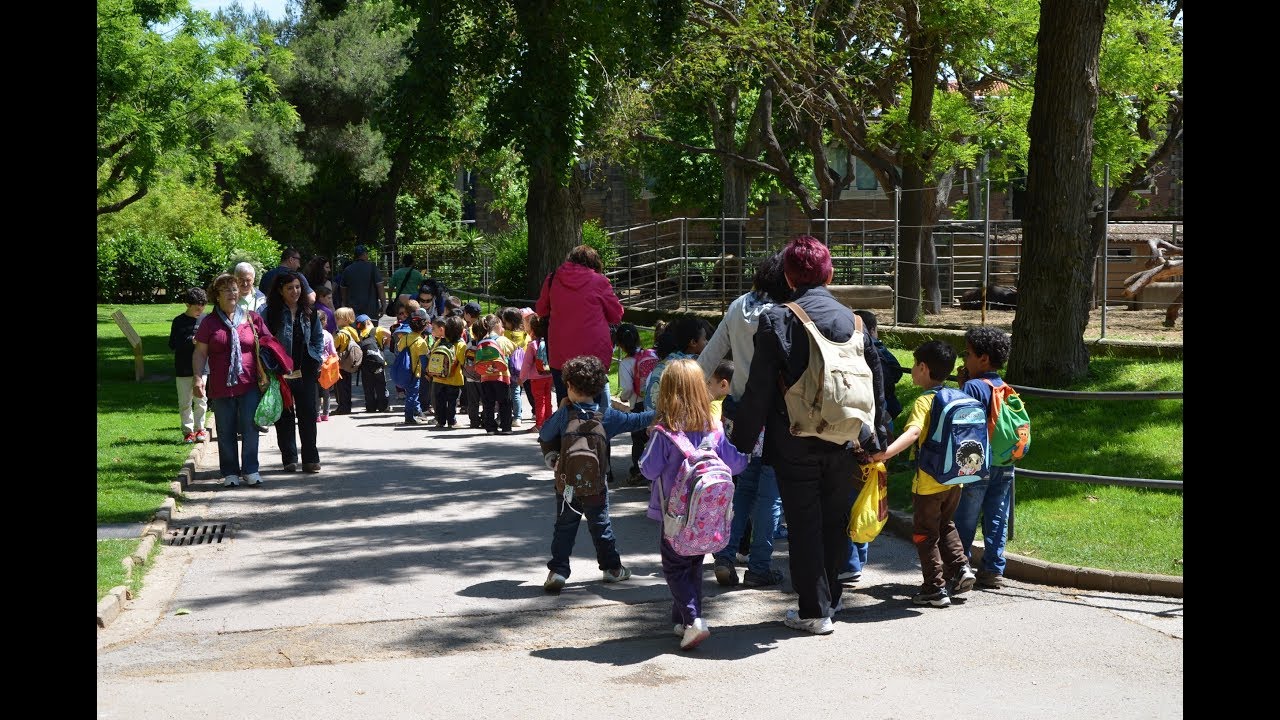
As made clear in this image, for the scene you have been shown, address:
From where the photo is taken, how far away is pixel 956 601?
707 centimetres

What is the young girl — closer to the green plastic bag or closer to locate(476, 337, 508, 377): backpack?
the green plastic bag

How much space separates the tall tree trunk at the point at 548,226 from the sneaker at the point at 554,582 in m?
13.8

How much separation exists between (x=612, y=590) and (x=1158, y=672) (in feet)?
9.52

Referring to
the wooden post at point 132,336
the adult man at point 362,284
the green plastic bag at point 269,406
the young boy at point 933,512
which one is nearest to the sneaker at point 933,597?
the young boy at point 933,512

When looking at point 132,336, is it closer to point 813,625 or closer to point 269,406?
point 269,406

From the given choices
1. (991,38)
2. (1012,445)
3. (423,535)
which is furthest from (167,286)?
(1012,445)

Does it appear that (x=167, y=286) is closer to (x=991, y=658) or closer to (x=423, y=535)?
(x=423, y=535)

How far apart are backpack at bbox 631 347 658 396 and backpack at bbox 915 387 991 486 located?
350 centimetres

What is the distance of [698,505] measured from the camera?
20.2 feet

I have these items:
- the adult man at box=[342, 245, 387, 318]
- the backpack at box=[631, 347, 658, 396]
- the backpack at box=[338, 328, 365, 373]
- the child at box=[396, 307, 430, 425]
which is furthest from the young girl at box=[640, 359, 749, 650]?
the adult man at box=[342, 245, 387, 318]

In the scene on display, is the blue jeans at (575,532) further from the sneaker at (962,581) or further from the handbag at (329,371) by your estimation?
the handbag at (329,371)

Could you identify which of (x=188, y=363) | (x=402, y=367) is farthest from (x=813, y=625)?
(x=402, y=367)

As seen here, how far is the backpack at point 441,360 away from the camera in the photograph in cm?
1451

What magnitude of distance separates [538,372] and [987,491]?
247 inches
